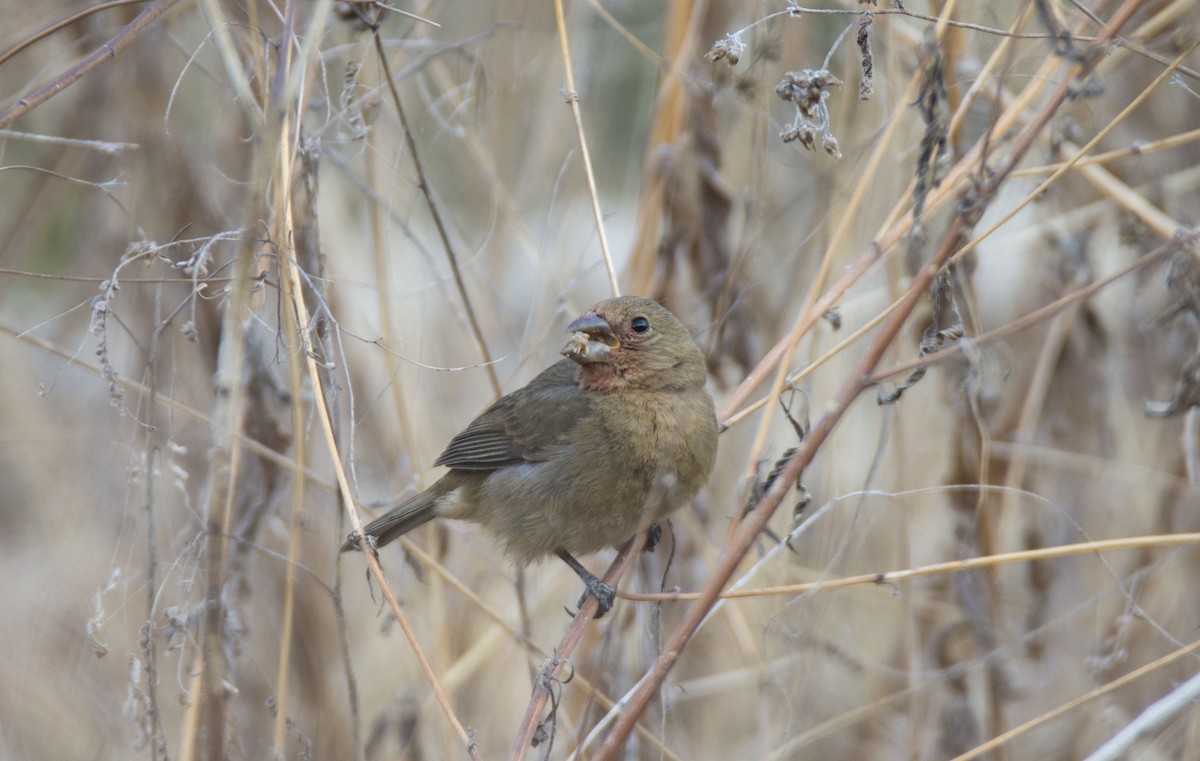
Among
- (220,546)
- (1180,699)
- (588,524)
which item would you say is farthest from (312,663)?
(1180,699)

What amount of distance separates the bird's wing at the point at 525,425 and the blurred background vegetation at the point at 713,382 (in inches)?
8.5

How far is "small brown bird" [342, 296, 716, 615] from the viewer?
343cm

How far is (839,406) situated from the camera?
1.94 m

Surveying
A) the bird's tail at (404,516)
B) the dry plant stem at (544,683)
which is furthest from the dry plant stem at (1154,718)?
the bird's tail at (404,516)

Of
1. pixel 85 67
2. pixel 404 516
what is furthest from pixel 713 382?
pixel 85 67

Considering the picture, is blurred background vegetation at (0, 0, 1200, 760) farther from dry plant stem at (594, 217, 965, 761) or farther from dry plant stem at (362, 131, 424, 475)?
dry plant stem at (594, 217, 965, 761)

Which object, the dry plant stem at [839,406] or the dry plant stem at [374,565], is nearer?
the dry plant stem at [839,406]

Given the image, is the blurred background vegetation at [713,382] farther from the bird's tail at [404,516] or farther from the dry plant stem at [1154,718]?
the dry plant stem at [1154,718]

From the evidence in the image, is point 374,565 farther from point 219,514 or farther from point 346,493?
point 219,514

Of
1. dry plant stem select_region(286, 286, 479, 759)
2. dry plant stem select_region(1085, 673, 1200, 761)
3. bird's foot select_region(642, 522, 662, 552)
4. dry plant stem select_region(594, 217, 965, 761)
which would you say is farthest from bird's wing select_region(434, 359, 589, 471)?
dry plant stem select_region(1085, 673, 1200, 761)

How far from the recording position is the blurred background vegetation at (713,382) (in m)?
3.50

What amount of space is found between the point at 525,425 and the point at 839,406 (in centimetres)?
208

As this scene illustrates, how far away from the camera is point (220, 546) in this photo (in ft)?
8.01

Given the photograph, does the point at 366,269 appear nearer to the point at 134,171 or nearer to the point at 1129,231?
the point at 134,171
